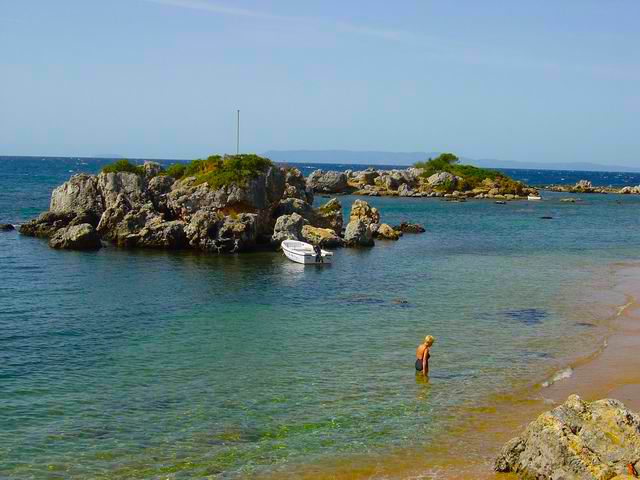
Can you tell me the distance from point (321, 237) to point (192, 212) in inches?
470

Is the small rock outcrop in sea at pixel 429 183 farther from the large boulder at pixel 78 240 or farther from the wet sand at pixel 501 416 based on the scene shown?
the wet sand at pixel 501 416

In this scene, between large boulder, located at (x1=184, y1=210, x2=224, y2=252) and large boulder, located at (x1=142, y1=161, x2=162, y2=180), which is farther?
large boulder, located at (x1=142, y1=161, x2=162, y2=180)

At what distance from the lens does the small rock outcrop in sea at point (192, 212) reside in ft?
186

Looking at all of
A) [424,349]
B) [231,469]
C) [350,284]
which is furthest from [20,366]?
[350,284]

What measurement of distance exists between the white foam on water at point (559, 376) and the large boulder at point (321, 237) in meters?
36.6

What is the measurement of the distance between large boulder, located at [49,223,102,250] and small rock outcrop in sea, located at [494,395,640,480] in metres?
45.4

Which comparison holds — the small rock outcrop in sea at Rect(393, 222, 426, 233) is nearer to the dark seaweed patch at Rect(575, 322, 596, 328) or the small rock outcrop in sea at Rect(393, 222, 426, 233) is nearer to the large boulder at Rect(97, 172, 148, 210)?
the large boulder at Rect(97, 172, 148, 210)

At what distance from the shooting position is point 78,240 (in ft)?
178

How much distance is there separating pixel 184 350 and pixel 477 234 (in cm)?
5393

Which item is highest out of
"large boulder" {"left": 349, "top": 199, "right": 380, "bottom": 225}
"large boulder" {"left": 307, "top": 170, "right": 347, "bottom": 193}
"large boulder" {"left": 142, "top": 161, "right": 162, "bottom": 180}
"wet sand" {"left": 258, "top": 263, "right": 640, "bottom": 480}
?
"large boulder" {"left": 142, "top": 161, "right": 162, "bottom": 180}

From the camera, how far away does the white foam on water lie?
2373 centimetres

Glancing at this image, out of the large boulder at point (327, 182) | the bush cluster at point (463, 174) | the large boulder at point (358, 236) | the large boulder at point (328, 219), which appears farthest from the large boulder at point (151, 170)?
the bush cluster at point (463, 174)

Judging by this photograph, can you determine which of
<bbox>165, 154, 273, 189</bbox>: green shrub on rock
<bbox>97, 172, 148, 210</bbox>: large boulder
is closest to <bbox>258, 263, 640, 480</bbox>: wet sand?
<bbox>165, 154, 273, 189</bbox>: green shrub on rock

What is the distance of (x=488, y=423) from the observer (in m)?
20.0
